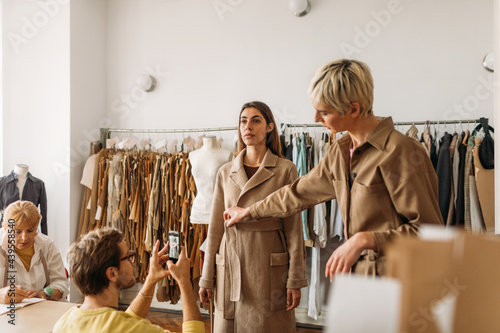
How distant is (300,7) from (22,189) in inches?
125

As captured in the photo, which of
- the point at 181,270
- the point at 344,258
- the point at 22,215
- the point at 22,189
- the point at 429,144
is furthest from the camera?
the point at 22,189

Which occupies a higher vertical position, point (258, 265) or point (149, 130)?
point (149, 130)

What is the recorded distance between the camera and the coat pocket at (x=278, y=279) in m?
2.14

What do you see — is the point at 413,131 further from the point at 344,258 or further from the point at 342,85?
the point at 344,258

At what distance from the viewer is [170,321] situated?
416 cm

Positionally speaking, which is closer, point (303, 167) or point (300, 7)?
point (303, 167)

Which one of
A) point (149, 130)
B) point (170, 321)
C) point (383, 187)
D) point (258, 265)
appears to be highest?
point (149, 130)

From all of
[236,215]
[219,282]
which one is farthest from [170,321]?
[236,215]

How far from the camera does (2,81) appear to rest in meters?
4.53

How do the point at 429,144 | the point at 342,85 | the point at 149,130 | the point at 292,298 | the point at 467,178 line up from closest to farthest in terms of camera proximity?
1. the point at 342,85
2. the point at 292,298
3. the point at 467,178
4. the point at 429,144
5. the point at 149,130

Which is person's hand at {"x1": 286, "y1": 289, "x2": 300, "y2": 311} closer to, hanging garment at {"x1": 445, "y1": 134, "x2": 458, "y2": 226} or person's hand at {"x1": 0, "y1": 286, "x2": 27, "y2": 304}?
person's hand at {"x1": 0, "y1": 286, "x2": 27, "y2": 304}

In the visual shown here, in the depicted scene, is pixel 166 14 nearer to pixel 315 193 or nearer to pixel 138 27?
pixel 138 27

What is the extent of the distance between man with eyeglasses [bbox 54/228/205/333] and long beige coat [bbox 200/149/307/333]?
1.72ft

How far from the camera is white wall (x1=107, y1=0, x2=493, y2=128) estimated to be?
3752 mm
